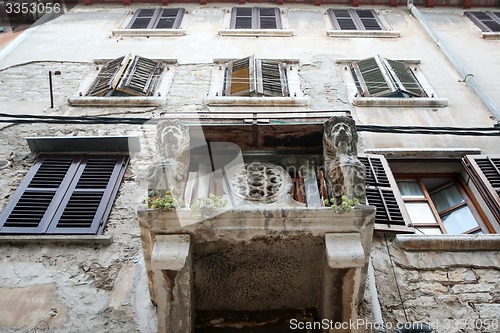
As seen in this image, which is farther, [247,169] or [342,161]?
[247,169]

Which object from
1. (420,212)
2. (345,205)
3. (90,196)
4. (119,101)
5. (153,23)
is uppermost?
(153,23)

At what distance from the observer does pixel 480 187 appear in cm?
696

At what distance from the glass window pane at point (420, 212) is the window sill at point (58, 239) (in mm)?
4080

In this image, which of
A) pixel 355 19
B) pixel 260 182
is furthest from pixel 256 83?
pixel 355 19

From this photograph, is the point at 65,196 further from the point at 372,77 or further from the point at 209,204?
the point at 372,77

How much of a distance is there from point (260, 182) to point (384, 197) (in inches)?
80.2

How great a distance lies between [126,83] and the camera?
930 cm

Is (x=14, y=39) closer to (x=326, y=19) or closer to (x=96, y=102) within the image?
(x=96, y=102)

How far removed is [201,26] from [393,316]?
28.7ft

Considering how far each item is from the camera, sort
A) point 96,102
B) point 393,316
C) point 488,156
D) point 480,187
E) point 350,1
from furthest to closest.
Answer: point 350,1 < point 96,102 < point 488,156 < point 480,187 < point 393,316

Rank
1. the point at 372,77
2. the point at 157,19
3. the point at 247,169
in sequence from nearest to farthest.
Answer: the point at 247,169
the point at 372,77
the point at 157,19

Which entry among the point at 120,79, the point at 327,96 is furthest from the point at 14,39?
the point at 327,96

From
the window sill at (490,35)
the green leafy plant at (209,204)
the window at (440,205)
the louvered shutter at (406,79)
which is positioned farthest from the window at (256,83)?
the window sill at (490,35)

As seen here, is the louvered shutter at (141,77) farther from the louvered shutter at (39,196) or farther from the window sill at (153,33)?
the louvered shutter at (39,196)
